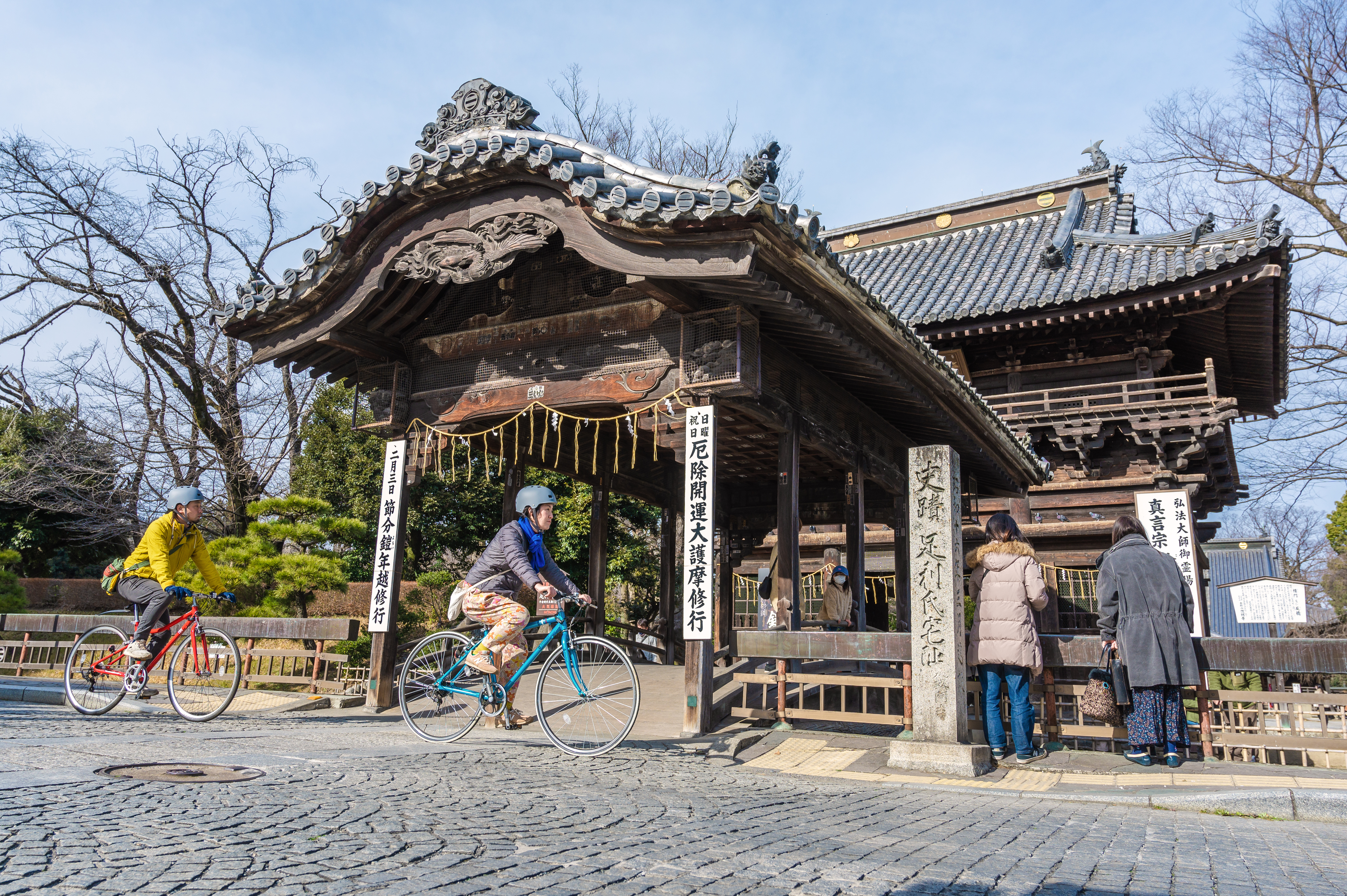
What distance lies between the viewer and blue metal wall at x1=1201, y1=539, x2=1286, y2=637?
25.5m

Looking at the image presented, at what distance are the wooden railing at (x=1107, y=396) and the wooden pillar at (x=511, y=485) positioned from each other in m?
8.52

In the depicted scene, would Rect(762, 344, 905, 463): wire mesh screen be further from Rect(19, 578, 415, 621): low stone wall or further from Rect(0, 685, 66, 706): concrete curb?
Rect(19, 578, 415, 621): low stone wall

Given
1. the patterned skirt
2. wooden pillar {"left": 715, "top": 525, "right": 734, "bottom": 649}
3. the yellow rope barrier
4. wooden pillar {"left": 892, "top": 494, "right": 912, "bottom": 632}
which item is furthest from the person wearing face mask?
the patterned skirt

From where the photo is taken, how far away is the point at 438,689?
20.7 feet

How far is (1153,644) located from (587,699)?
13.5 feet

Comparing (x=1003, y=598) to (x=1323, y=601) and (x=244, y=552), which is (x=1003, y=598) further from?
(x=1323, y=601)

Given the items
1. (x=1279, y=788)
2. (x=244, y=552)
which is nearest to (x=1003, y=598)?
(x=1279, y=788)

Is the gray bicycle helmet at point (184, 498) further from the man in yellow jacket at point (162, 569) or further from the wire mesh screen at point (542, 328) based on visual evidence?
the wire mesh screen at point (542, 328)

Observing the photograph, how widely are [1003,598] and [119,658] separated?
7547 millimetres

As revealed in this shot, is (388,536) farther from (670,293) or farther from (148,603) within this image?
(670,293)

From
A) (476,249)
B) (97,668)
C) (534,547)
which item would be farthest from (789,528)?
(97,668)

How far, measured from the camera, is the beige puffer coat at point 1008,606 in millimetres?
6516

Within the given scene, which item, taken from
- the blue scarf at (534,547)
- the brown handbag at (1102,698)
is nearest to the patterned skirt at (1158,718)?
the brown handbag at (1102,698)

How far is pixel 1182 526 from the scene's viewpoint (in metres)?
15.0
